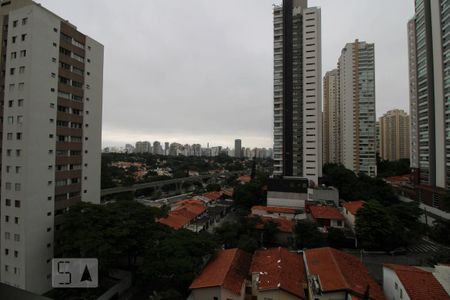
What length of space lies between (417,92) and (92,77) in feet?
104

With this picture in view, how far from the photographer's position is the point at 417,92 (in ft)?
89.8

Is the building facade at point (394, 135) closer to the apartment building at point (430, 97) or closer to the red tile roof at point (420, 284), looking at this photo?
the apartment building at point (430, 97)

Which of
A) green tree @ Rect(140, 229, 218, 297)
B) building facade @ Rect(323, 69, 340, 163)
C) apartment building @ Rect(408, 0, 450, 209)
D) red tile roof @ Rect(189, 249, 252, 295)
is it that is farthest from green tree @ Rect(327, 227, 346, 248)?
building facade @ Rect(323, 69, 340, 163)

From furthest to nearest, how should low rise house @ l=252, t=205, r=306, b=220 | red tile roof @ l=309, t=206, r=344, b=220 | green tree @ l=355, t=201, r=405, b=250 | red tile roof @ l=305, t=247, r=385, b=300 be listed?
low rise house @ l=252, t=205, r=306, b=220 < red tile roof @ l=309, t=206, r=344, b=220 < green tree @ l=355, t=201, r=405, b=250 < red tile roof @ l=305, t=247, r=385, b=300

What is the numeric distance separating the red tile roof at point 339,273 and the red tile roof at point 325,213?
8.60 meters

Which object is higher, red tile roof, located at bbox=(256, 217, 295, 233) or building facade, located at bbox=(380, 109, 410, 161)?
building facade, located at bbox=(380, 109, 410, 161)

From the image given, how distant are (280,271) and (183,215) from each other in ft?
40.4

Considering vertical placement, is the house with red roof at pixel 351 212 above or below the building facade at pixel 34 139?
below

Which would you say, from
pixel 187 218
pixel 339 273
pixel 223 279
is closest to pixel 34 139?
pixel 223 279

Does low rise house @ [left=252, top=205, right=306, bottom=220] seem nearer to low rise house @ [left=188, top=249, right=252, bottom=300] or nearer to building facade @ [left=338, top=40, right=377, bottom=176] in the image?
low rise house @ [left=188, top=249, right=252, bottom=300]

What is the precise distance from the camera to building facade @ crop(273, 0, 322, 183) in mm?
30406

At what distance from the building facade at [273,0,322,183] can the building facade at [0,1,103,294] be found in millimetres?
23454

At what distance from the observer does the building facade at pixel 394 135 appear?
5222cm

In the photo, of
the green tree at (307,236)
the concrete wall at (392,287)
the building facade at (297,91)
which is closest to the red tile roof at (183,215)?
the green tree at (307,236)
